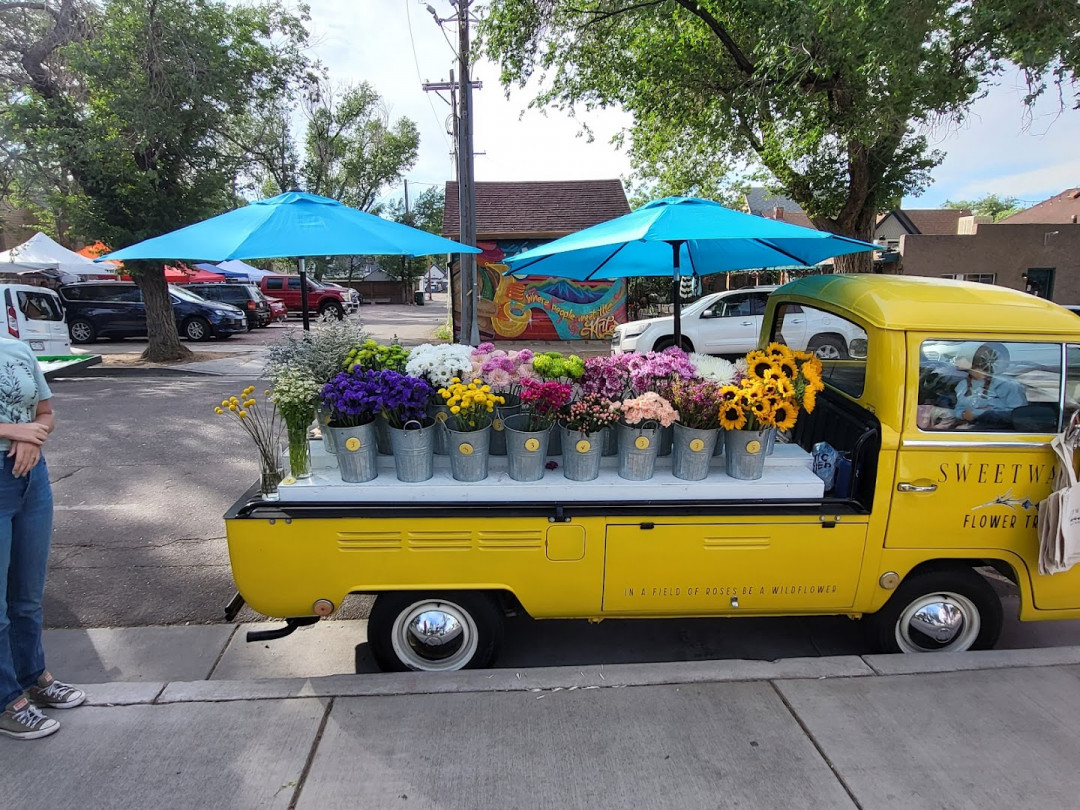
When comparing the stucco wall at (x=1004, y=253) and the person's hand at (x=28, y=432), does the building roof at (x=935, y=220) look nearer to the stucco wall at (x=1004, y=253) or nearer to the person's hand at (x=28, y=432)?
the stucco wall at (x=1004, y=253)

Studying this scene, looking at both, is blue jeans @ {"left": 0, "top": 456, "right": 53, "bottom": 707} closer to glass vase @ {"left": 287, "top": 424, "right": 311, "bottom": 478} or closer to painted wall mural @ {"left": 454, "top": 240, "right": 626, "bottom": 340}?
glass vase @ {"left": 287, "top": 424, "right": 311, "bottom": 478}

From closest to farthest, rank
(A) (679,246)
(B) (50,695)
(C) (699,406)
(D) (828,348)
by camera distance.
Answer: (B) (50,695) → (C) (699,406) → (D) (828,348) → (A) (679,246)

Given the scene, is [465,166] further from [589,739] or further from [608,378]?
[589,739]

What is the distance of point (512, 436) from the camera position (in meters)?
3.07

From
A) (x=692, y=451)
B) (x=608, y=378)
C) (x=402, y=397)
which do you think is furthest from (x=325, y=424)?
(x=692, y=451)

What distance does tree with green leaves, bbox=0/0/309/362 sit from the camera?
11.3m

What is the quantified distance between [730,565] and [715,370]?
1.01 meters

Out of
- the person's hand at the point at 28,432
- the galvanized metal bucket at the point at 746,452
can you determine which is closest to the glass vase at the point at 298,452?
the person's hand at the point at 28,432

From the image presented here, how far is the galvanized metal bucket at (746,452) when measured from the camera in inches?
122

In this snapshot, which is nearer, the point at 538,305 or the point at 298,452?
the point at 298,452

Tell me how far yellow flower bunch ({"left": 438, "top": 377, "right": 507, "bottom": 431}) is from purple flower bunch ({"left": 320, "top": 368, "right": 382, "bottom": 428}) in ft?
1.01

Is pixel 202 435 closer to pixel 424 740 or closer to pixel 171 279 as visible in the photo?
pixel 424 740

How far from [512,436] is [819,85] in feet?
32.0

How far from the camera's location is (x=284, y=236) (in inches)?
159
